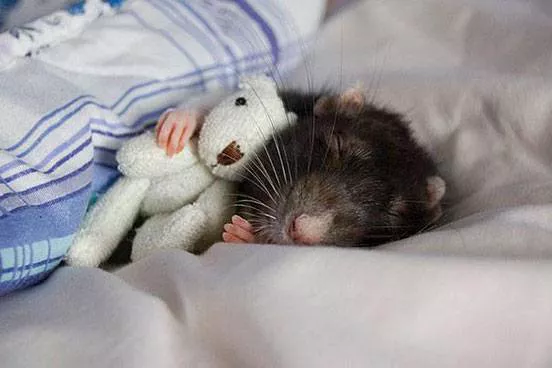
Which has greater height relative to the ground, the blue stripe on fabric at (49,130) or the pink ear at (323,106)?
the blue stripe on fabric at (49,130)

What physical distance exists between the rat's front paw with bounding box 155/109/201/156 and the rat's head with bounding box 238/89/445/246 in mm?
113

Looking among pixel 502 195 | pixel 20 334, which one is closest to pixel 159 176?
pixel 20 334

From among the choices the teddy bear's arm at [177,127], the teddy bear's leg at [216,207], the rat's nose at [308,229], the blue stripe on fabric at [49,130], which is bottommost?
the teddy bear's leg at [216,207]

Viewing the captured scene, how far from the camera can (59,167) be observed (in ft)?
3.47

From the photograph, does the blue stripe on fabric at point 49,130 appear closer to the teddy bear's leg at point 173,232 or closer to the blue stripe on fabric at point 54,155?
the blue stripe on fabric at point 54,155

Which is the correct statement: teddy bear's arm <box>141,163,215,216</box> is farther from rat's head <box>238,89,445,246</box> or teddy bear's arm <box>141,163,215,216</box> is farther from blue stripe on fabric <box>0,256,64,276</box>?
blue stripe on fabric <box>0,256,64,276</box>

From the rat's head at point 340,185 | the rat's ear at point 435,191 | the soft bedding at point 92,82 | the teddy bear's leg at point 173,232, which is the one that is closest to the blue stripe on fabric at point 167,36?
the soft bedding at point 92,82

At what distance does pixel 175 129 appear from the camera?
48.1 inches

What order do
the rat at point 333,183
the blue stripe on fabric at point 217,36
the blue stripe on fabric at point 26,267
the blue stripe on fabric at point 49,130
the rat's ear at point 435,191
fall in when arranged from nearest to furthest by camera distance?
the blue stripe on fabric at point 26,267 < the blue stripe on fabric at point 49,130 < the rat at point 333,183 < the rat's ear at point 435,191 < the blue stripe on fabric at point 217,36

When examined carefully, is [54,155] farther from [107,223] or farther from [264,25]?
[264,25]

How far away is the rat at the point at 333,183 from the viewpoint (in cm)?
116

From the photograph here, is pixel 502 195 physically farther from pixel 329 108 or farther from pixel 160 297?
pixel 160 297

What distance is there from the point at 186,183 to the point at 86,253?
0.22 meters

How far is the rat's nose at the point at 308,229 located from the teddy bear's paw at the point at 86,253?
Answer: 10.9 inches
